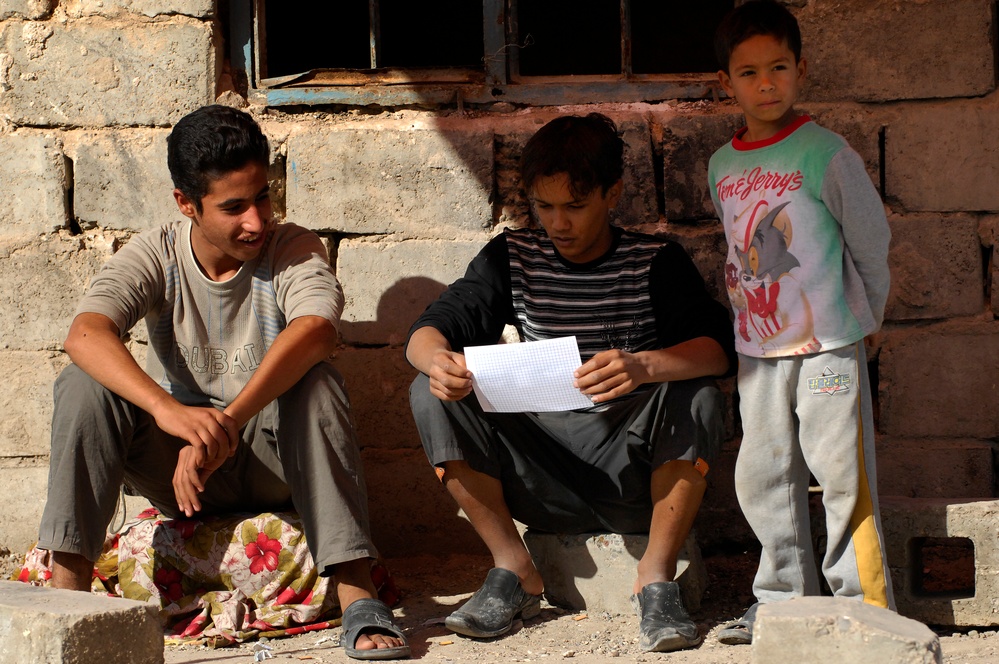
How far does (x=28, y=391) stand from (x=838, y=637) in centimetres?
274

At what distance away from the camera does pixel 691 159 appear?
3508 mm

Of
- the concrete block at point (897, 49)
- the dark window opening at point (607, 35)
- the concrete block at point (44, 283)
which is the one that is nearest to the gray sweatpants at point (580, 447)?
the concrete block at point (897, 49)

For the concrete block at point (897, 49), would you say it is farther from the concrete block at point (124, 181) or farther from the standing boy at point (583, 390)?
the concrete block at point (124, 181)

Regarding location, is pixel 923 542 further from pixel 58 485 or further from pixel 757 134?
pixel 58 485

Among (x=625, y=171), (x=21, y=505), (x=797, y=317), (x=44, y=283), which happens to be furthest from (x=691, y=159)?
(x=21, y=505)

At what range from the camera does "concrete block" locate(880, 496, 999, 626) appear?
9.48 ft

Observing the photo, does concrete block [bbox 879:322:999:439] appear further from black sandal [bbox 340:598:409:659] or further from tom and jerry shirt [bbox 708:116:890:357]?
black sandal [bbox 340:598:409:659]

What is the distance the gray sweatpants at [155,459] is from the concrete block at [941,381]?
5.58ft

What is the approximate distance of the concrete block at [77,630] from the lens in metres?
2.25

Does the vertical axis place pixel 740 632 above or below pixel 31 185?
below

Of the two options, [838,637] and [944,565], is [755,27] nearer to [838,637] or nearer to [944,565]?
[838,637]

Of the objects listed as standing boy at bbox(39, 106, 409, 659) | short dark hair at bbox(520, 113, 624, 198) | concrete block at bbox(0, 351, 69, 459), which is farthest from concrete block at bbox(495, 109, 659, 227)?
concrete block at bbox(0, 351, 69, 459)

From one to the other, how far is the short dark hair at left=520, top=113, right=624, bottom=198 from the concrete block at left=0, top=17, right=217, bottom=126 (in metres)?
1.20

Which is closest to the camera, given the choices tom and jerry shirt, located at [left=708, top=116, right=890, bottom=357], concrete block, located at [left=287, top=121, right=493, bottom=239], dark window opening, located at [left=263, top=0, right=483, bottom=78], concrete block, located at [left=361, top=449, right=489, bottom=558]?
tom and jerry shirt, located at [left=708, top=116, right=890, bottom=357]
